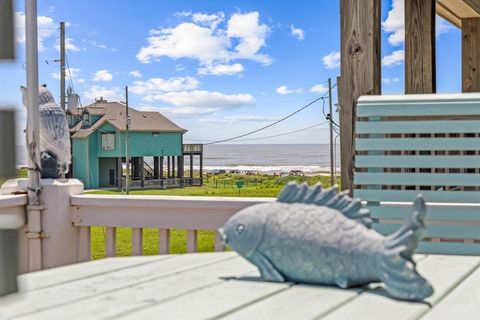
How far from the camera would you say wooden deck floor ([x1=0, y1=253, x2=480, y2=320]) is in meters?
0.95

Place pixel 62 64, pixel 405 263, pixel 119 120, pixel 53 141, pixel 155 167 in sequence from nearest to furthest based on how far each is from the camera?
1. pixel 405 263
2. pixel 53 141
3. pixel 62 64
4. pixel 119 120
5. pixel 155 167

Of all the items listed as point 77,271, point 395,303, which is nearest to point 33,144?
point 77,271

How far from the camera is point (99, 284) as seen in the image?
124 centimetres

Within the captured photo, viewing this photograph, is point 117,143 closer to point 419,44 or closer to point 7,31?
point 419,44

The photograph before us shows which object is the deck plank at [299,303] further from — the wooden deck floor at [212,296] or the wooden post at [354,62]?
the wooden post at [354,62]

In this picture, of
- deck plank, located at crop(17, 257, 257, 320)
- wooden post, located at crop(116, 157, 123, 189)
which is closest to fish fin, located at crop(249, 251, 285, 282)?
deck plank, located at crop(17, 257, 257, 320)

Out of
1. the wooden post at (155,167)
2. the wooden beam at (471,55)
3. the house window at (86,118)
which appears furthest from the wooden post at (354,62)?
the wooden post at (155,167)

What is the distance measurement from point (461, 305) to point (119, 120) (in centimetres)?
2273

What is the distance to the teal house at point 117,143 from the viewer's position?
886 inches

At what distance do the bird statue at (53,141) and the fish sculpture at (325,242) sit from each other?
179 centimetres

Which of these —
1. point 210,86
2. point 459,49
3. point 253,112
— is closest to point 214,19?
point 210,86

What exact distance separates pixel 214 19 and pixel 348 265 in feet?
161

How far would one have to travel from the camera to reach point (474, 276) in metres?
1.30

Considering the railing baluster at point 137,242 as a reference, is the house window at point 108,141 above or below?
above
